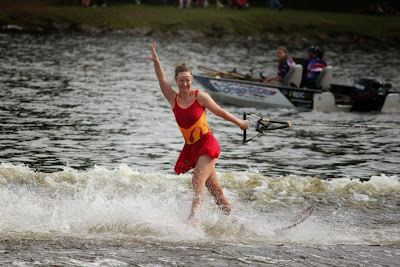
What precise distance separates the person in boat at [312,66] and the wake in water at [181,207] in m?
10.0

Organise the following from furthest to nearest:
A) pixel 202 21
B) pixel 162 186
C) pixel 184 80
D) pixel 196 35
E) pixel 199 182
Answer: pixel 202 21, pixel 196 35, pixel 162 186, pixel 199 182, pixel 184 80

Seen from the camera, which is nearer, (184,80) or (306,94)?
(184,80)

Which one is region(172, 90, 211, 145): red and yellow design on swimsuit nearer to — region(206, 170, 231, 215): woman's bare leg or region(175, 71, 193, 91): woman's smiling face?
region(175, 71, 193, 91): woman's smiling face

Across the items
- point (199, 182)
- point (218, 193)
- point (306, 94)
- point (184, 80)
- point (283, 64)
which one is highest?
point (184, 80)

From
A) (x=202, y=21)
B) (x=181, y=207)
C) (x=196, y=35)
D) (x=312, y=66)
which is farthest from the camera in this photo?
(x=202, y=21)

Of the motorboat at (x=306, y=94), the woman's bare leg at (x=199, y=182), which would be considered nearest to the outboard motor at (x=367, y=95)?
the motorboat at (x=306, y=94)

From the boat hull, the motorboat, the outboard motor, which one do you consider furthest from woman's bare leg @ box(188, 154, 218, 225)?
the outboard motor

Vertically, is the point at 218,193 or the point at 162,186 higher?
the point at 218,193

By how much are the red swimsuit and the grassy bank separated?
42.1 m

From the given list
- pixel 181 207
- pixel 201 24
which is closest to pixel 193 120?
pixel 181 207

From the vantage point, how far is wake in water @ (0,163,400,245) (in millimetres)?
9453

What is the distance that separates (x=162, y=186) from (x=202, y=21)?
41.9m

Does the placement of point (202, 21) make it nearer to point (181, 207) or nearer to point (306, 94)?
point (306, 94)

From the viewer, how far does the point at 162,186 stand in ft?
39.3
